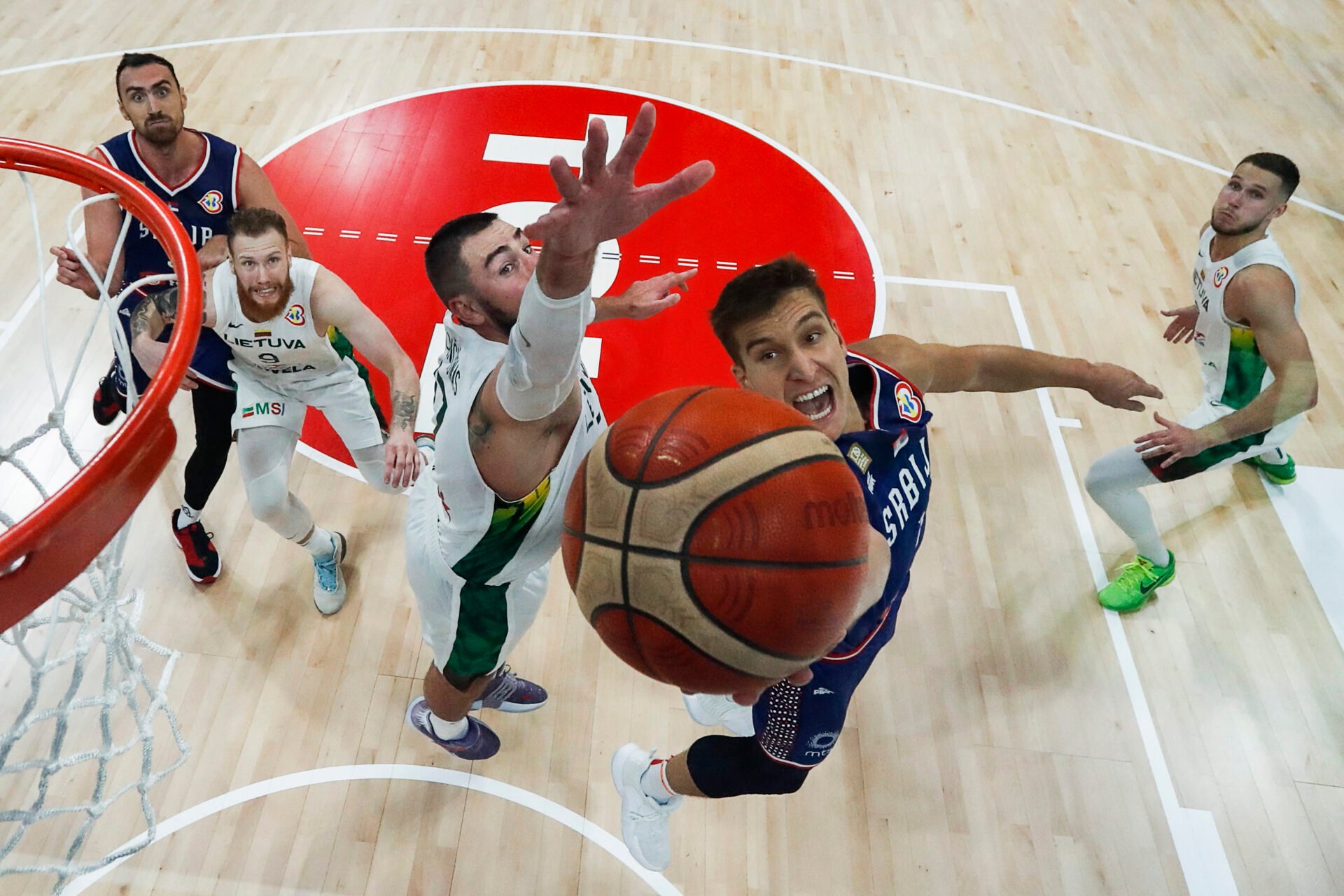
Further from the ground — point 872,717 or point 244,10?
point 244,10

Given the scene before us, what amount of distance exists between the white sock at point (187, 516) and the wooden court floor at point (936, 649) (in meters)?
0.27

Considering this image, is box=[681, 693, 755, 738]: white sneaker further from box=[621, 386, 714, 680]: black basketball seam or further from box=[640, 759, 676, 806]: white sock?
box=[621, 386, 714, 680]: black basketball seam

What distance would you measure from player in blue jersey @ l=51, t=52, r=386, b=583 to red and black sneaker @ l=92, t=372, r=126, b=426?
0.11 meters

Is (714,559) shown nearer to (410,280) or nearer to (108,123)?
(410,280)

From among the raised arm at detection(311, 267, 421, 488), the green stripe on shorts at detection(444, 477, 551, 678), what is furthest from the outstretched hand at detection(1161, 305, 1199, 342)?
the raised arm at detection(311, 267, 421, 488)

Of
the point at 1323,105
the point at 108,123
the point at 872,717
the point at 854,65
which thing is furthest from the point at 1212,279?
the point at 108,123

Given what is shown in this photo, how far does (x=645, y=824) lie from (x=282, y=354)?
211 cm

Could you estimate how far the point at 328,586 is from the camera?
11.9 feet

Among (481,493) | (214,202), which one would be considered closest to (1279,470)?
(481,493)

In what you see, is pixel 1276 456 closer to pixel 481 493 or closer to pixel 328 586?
pixel 481 493

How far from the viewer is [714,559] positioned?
1632mm

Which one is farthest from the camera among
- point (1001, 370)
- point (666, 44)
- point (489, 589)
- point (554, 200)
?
point (666, 44)

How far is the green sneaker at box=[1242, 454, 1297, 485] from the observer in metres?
4.39

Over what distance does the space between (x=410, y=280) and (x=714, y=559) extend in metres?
3.90
